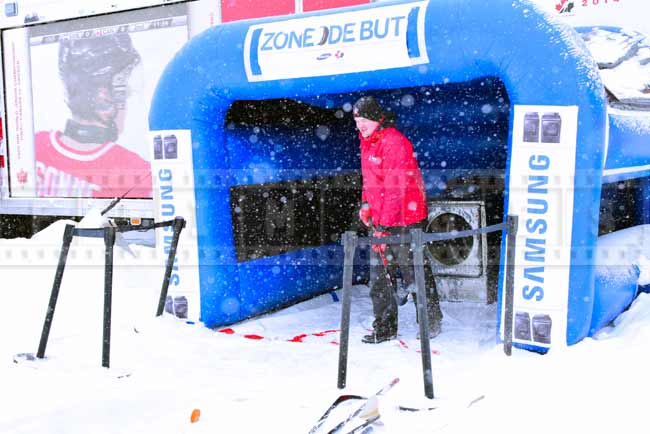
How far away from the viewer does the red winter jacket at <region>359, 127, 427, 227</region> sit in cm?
446

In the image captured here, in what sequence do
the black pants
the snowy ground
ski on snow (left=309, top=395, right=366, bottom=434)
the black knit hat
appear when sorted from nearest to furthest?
ski on snow (left=309, top=395, right=366, bottom=434), the snowy ground, the black knit hat, the black pants

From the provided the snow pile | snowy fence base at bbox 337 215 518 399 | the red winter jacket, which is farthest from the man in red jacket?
the snow pile

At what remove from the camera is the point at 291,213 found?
19.0ft

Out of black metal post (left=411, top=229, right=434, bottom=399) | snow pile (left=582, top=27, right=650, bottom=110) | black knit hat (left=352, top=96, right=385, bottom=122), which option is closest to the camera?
black metal post (left=411, top=229, right=434, bottom=399)

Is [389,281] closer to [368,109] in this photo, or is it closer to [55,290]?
[368,109]

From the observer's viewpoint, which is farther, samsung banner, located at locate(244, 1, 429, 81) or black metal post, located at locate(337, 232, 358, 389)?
samsung banner, located at locate(244, 1, 429, 81)

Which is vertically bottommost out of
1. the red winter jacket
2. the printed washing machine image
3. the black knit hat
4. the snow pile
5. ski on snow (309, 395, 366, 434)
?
ski on snow (309, 395, 366, 434)

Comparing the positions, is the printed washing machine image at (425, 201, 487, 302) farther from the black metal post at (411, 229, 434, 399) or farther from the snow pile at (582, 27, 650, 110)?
the black metal post at (411, 229, 434, 399)

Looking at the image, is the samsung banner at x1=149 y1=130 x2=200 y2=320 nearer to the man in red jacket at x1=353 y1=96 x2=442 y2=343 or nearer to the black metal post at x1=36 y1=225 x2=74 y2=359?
the black metal post at x1=36 y1=225 x2=74 y2=359

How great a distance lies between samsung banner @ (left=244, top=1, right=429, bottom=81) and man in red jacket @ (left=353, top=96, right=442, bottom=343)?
0.98ft

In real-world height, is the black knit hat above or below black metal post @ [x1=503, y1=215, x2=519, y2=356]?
above

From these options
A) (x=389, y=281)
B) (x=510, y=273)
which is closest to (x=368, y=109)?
(x=389, y=281)

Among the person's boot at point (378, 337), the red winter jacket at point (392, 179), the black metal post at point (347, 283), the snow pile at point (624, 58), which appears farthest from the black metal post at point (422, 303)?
the snow pile at point (624, 58)

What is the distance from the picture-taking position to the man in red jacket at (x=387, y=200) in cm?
446
